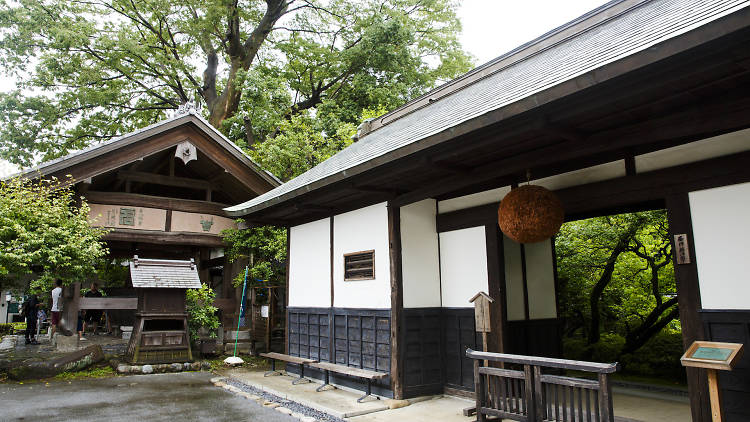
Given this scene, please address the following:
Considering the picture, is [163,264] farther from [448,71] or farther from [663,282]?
[448,71]

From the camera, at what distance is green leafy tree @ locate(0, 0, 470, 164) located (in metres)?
19.2

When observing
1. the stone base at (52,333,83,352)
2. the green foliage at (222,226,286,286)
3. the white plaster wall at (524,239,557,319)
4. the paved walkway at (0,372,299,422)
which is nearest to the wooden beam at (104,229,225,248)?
the green foliage at (222,226,286,286)

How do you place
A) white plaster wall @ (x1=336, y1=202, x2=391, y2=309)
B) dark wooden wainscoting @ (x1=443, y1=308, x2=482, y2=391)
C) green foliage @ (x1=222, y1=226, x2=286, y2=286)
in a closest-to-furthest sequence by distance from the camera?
dark wooden wainscoting @ (x1=443, y1=308, x2=482, y2=391) → white plaster wall @ (x1=336, y1=202, x2=391, y2=309) → green foliage @ (x1=222, y1=226, x2=286, y2=286)

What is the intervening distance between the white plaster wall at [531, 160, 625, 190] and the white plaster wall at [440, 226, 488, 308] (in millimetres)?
1265

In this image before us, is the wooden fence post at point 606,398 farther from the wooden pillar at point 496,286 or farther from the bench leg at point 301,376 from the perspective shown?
the bench leg at point 301,376

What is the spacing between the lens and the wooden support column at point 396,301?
7062 millimetres

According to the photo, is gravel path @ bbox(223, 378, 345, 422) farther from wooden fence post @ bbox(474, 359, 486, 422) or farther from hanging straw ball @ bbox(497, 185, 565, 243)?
hanging straw ball @ bbox(497, 185, 565, 243)

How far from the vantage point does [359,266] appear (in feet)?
27.1

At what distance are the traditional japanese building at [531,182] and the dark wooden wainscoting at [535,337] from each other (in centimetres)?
3

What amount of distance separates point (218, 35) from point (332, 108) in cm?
734

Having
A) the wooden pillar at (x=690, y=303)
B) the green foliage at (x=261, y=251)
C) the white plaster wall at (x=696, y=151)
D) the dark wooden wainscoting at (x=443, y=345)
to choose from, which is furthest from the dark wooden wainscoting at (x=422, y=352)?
the green foliage at (x=261, y=251)

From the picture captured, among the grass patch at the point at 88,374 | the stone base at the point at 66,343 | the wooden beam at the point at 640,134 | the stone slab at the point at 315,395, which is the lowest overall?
the stone slab at the point at 315,395

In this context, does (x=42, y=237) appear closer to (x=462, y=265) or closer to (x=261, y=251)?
(x=261, y=251)

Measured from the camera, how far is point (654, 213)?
30.1ft
